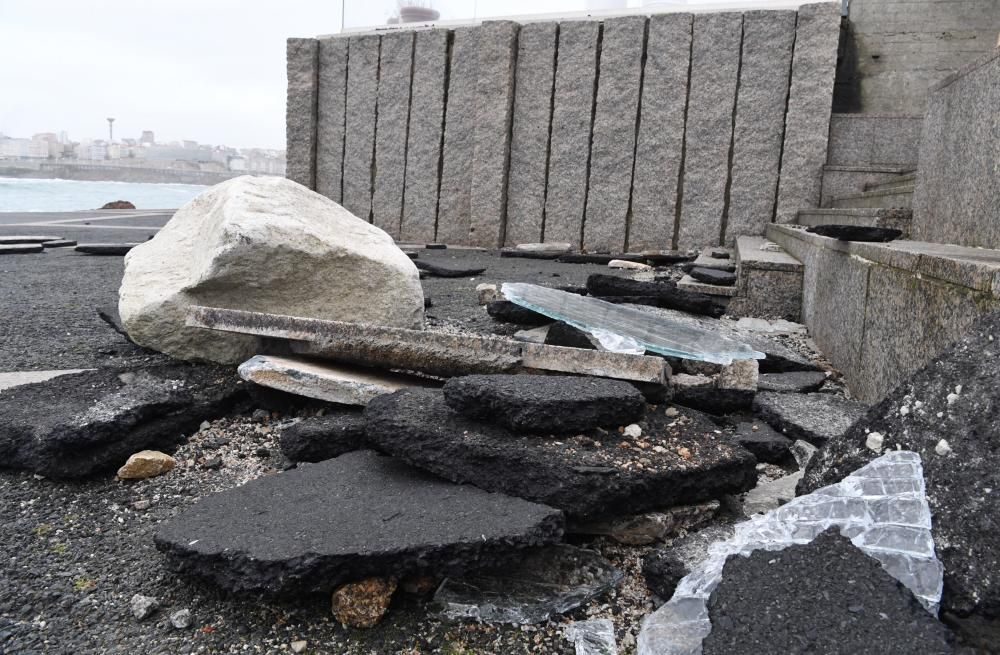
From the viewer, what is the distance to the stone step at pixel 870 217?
4297 millimetres

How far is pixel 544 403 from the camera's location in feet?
6.42

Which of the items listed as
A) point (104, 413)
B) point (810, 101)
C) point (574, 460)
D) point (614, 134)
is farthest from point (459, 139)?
point (574, 460)

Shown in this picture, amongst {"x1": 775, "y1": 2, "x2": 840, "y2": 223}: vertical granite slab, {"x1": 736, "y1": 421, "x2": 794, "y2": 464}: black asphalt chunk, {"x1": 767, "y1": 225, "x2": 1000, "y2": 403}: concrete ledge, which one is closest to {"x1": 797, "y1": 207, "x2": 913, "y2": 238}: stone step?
{"x1": 767, "y1": 225, "x2": 1000, "y2": 403}: concrete ledge

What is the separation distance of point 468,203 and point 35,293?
487 cm

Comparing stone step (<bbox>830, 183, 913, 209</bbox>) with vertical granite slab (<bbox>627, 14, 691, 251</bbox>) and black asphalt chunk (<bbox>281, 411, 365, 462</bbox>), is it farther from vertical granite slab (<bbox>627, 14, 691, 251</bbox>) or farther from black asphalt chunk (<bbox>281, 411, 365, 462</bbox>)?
black asphalt chunk (<bbox>281, 411, 365, 462</bbox>)

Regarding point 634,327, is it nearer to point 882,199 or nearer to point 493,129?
point 882,199

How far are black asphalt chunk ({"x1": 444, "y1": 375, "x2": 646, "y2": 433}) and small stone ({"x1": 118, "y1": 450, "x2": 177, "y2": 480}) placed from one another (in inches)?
38.2

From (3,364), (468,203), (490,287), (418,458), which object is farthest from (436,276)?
(418,458)

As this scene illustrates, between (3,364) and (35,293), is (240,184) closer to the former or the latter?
(3,364)

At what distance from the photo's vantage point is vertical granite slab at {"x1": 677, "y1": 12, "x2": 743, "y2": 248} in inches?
293

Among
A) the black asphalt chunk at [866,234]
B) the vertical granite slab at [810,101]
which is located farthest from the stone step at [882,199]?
the black asphalt chunk at [866,234]

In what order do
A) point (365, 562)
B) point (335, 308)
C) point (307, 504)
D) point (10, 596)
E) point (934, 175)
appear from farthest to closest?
point (934, 175) < point (335, 308) < point (307, 504) < point (10, 596) < point (365, 562)

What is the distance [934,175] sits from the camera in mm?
3854

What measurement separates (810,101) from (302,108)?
6.09 m
